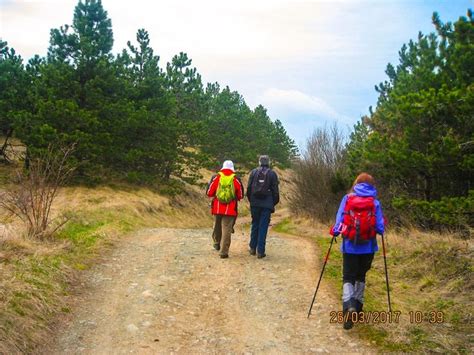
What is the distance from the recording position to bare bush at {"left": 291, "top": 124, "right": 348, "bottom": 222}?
20.3 meters

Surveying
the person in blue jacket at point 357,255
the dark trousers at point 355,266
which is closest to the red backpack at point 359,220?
the person in blue jacket at point 357,255

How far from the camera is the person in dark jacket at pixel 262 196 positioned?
8953 millimetres

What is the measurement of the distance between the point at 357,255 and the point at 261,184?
12.3 ft

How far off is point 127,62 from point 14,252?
1808cm

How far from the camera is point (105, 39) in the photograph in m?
20.1

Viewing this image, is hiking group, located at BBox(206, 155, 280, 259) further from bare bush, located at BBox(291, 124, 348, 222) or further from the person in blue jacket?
bare bush, located at BBox(291, 124, 348, 222)

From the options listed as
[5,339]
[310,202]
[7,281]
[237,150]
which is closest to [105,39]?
[310,202]

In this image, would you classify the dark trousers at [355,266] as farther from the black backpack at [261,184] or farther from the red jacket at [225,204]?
the red jacket at [225,204]

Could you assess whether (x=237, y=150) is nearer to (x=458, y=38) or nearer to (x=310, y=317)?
(x=458, y=38)

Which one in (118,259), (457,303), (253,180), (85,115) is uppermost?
A: (85,115)

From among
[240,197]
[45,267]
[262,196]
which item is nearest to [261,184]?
[262,196]

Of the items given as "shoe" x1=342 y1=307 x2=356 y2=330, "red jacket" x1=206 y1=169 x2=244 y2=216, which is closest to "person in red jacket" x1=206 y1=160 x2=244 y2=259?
"red jacket" x1=206 y1=169 x2=244 y2=216

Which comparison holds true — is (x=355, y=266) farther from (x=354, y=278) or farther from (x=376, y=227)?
(x=376, y=227)

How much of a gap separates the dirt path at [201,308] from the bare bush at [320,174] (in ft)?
37.1
